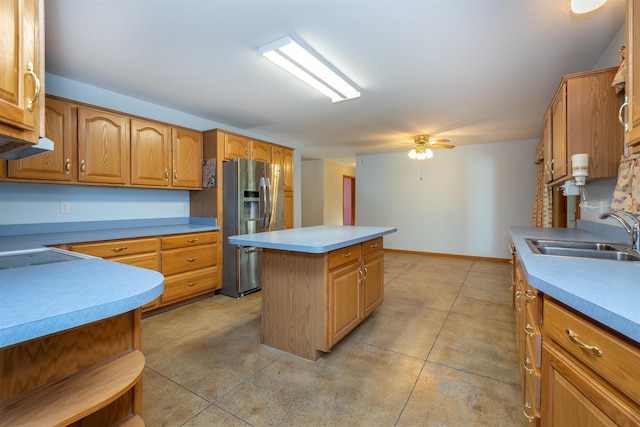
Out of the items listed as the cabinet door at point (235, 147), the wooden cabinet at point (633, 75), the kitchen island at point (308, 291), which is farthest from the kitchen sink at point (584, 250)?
the cabinet door at point (235, 147)

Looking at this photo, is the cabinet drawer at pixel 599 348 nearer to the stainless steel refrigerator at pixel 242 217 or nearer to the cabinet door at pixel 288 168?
the stainless steel refrigerator at pixel 242 217

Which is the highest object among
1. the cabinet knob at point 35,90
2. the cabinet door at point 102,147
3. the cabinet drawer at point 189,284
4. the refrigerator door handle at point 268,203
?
the cabinet door at point 102,147

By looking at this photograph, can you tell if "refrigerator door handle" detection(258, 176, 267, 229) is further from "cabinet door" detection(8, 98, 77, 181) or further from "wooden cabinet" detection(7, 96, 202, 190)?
"cabinet door" detection(8, 98, 77, 181)

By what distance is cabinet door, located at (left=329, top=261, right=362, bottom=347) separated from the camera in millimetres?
2102

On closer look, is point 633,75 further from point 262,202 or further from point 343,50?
point 262,202

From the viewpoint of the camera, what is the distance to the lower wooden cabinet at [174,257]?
262 cm

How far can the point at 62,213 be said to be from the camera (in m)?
2.82

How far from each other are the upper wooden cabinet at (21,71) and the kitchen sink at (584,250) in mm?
2257

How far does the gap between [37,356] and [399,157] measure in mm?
6437

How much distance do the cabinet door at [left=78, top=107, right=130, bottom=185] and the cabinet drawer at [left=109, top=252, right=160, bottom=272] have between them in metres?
0.81

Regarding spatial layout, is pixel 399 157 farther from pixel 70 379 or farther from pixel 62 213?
pixel 70 379

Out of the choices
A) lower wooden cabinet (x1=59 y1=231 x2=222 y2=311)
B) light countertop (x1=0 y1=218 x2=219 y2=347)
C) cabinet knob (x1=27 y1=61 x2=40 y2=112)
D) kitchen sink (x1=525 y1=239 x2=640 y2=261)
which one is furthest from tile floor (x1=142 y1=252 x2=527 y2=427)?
cabinet knob (x1=27 y1=61 x2=40 y2=112)

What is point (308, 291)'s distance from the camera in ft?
6.87

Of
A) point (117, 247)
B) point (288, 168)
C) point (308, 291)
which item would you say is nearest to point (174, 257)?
point (117, 247)
